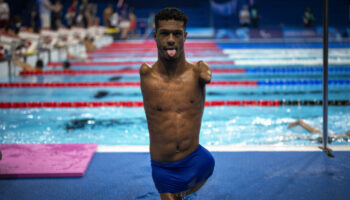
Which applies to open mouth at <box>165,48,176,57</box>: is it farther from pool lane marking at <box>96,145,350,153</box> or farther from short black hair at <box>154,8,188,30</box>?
pool lane marking at <box>96,145,350,153</box>

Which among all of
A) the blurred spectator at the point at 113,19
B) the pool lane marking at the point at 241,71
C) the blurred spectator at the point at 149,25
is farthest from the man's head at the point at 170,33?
the blurred spectator at the point at 149,25

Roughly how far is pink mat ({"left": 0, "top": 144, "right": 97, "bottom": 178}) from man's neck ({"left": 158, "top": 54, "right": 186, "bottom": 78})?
1372mm

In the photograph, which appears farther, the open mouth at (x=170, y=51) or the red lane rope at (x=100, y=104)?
the red lane rope at (x=100, y=104)

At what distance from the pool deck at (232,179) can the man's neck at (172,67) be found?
980 millimetres

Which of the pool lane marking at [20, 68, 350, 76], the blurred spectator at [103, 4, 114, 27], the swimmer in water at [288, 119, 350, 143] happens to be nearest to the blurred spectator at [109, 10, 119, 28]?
the blurred spectator at [103, 4, 114, 27]

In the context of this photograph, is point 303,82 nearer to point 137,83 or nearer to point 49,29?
point 137,83

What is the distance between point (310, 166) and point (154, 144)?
64.2 inches

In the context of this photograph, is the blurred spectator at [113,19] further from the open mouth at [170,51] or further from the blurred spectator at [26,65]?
the open mouth at [170,51]

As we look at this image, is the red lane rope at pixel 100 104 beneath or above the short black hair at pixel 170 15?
beneath

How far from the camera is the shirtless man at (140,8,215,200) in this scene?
2100 millimetres

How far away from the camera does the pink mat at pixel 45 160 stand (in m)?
3.08

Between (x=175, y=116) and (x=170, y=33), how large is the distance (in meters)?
0.44

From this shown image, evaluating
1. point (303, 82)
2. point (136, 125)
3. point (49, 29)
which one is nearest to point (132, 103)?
point (136, 125)

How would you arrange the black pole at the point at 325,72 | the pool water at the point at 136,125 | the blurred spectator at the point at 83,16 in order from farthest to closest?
the blurred spectator at the point at 83,16 → the pool water at the point at 136,125 → the black pole at the point at 325,72
